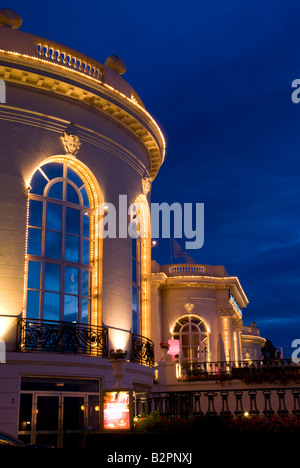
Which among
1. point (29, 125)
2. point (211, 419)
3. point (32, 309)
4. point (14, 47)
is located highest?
point (14, 47)

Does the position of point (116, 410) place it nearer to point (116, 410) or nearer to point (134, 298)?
point (116, 410)

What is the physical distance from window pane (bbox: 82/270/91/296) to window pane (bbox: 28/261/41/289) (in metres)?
1.73

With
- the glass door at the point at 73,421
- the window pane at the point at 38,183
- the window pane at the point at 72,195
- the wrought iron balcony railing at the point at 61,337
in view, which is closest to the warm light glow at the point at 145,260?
the window pane at the point at 72,195

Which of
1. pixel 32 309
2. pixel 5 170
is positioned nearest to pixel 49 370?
pixel 32 309

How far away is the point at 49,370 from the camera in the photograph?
16.7 m

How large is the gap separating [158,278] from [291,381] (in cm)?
1219

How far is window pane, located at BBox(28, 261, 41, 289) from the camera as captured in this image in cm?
1778

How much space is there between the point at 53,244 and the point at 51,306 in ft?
6.36

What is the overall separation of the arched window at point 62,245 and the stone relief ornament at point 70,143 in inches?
13.8

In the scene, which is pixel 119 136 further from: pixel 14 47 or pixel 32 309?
pixel 32 309

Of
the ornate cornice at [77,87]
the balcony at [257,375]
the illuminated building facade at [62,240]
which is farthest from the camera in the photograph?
the balcony at [257,375]

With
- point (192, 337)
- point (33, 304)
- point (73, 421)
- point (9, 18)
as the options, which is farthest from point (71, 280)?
point (192, 337)

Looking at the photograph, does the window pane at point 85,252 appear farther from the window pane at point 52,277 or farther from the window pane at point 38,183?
the window pane at point 38,183

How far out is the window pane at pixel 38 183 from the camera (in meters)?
18.3
